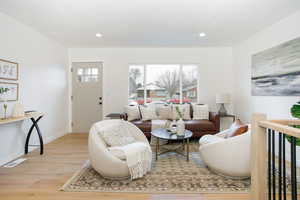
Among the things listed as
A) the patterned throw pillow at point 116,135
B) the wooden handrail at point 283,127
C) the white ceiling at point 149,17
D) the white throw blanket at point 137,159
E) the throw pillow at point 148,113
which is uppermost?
the white ceiling at point 149,17

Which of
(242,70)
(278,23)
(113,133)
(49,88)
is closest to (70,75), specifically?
(49,88)

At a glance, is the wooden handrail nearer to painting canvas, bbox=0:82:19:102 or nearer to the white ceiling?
the white ceiling

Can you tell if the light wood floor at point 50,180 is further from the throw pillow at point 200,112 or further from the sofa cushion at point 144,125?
the throw pillow at point 200,112

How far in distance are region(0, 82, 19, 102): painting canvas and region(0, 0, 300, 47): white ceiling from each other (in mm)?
1180

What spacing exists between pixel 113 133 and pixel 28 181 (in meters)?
1.24

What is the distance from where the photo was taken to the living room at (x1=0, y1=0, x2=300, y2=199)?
206 centimetres

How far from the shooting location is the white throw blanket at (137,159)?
2092mm

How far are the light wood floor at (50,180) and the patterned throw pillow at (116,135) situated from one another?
26.3 inches

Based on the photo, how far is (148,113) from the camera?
13.6ft

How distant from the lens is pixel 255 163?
1385 millimetres

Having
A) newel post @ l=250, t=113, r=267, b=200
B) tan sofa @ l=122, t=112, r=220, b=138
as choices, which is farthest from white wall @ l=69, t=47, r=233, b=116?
newel post @ l=250, t=113, r=267, b=200

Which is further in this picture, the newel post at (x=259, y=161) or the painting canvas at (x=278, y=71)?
the painting canvas at (x=278, y=71)

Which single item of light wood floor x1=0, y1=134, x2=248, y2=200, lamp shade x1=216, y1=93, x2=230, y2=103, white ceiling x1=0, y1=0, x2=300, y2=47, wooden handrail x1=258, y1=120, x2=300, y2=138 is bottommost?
light wood floor x1=0, y1=134, x2=248, y2=200

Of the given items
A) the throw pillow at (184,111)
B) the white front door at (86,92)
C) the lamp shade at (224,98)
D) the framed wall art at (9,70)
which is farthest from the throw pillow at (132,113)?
the framed wall art at (9,70)
